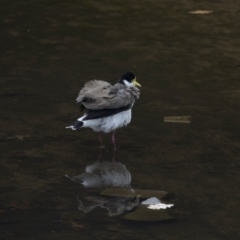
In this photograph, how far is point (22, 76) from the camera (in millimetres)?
10328

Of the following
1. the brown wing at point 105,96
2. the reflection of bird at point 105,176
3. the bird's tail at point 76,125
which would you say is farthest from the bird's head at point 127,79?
the reflection of bird at point 105,176

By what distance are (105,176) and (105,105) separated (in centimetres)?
97

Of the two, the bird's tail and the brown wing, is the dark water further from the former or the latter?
the brown wing

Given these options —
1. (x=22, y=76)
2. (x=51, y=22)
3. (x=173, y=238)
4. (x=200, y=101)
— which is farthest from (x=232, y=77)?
(x=173, y=238)

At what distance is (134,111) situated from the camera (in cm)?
923

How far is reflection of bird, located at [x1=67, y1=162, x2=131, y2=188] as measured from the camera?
7227 millimetres

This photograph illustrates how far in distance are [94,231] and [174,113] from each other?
3.26m

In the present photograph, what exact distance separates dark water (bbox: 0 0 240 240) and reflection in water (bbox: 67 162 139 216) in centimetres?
10

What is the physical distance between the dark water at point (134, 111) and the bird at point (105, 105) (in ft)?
A: 0.82

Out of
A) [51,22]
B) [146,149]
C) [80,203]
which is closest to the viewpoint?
[80,203]

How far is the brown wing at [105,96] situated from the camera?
812cm

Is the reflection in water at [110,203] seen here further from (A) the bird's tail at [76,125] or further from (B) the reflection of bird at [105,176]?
(A) the bird's tail at [76,125]

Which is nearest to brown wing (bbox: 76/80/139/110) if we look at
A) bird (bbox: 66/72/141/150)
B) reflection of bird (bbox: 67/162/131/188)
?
bird (bbox: 66/72/141/150)

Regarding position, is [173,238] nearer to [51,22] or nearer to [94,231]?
[94,231]
